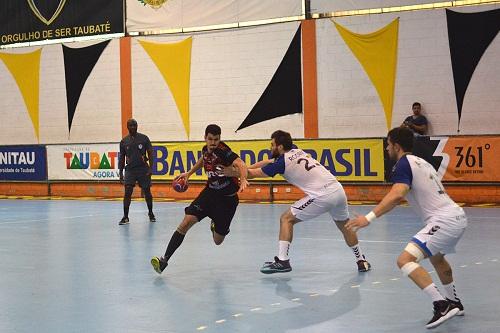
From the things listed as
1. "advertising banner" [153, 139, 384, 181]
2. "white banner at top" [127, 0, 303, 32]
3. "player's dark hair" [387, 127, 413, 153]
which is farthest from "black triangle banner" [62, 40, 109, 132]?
"player's dark hair" [387, 127, 413, 153]

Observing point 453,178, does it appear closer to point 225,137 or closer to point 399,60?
point 399,60

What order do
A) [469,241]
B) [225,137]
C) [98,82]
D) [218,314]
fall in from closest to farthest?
[218,314] < [469,241] < [225,137] < [98,82]

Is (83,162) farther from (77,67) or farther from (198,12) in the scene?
(198,12)

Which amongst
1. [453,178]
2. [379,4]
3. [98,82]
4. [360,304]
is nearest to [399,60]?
[379,4]

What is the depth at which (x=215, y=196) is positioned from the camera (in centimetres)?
1115

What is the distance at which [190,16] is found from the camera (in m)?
25.6

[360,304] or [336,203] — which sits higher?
[336,203]

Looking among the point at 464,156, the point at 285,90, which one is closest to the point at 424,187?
the point at 464,156

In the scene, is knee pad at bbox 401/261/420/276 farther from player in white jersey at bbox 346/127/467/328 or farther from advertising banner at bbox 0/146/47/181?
advertising banner at bbox 0/146/47/181

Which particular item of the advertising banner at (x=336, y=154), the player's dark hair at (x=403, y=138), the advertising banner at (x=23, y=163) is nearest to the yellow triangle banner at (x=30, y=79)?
the advertising banner at (x=23, y=163)

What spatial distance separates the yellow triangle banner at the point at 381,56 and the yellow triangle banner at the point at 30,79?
37.3 ft

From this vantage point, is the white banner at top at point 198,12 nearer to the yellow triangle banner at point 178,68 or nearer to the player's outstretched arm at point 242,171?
the yellow triangle banner at point 178,68

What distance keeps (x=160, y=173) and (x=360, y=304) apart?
17.2 meters

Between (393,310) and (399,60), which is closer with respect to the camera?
(393,310)
